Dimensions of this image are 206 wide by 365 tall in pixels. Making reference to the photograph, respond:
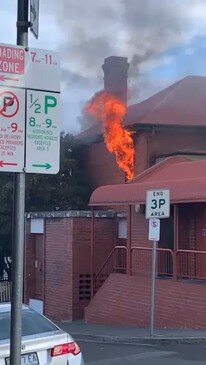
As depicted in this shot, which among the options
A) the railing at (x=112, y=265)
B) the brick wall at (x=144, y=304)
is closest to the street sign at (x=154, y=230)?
the brick wall at (x=144, y=304)

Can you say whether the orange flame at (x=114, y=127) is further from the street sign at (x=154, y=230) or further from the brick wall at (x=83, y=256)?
the street sign at (x=154, y=230)

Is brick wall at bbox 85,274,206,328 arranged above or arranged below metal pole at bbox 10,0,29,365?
below

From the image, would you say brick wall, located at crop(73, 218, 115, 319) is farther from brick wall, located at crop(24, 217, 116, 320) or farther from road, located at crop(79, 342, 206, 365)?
road, located at crop(79, 342, 206, 365)

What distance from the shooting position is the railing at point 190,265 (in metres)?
19.7

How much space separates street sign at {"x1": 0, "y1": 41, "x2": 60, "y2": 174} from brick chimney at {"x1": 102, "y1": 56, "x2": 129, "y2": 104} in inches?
1078

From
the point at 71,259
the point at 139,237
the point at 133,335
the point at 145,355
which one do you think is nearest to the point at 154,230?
the point at 133,335

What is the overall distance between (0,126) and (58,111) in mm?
442

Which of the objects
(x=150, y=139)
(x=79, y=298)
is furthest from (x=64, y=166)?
(x=79, y=298)

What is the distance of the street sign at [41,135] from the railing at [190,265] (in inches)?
578

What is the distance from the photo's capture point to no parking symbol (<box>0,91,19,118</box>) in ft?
15.4

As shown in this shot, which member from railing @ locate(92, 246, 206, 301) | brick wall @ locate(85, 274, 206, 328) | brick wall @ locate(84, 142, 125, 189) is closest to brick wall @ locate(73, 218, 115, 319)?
railing @ locate(92, 246, 206, 301)

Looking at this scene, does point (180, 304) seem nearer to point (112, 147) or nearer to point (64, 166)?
point (112, 147)

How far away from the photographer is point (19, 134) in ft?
15.5

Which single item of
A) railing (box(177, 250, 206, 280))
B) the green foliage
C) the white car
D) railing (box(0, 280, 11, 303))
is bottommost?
railing (box(0, 280, 11, 303))
